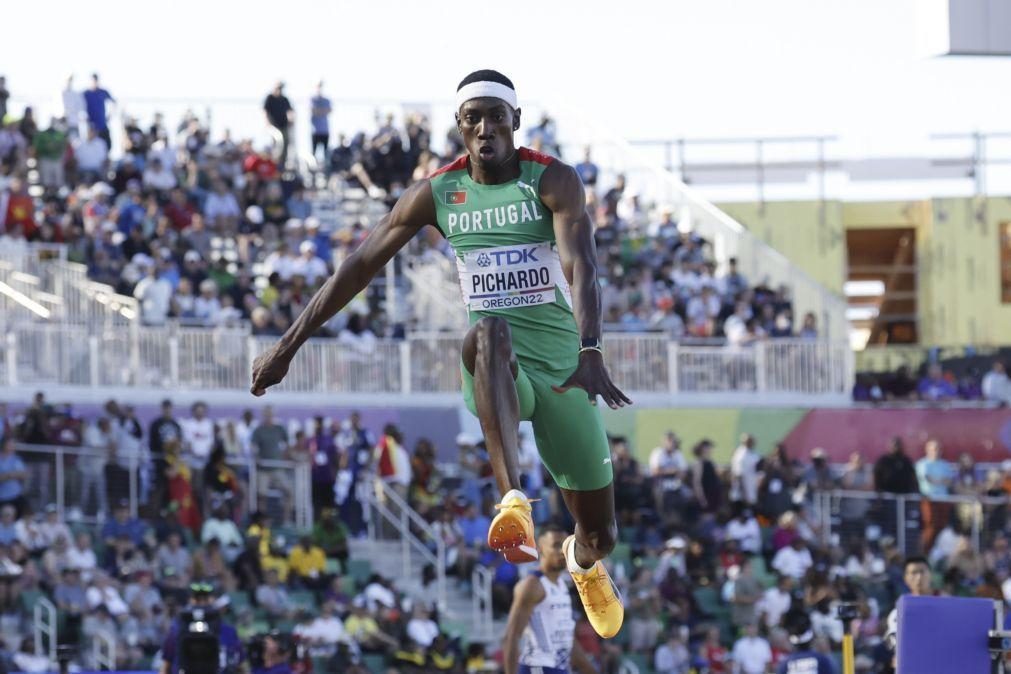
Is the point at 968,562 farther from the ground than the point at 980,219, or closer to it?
closer to it

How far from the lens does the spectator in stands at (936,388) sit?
31469mm

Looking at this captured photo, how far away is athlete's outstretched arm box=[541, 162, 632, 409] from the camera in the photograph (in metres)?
9.70

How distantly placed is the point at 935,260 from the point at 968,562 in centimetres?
1682

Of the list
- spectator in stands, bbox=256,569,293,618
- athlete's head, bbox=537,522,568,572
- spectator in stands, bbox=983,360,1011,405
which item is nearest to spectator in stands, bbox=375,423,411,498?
spectator in stands, bbox=256,569,293,618

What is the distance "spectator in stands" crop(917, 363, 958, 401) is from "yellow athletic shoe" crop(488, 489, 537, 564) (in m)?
22.2

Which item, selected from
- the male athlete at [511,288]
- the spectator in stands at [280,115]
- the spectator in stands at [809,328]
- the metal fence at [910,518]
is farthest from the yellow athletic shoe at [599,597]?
the spectator in stands at [280,115]

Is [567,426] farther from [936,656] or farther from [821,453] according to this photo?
[821,453]

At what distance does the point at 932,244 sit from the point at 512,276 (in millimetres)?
32183

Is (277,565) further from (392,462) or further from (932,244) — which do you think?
(932,244)

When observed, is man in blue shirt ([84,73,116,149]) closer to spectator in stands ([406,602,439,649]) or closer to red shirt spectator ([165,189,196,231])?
red shirt spectator ([165,189,196,231])

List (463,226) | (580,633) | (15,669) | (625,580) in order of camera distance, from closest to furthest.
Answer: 1. (463,226)
2. (15,669)
3. (580,633)
4. (625,580)

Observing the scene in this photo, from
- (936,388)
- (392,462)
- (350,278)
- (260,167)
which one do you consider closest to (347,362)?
(392,462)

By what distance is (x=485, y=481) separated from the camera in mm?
25125

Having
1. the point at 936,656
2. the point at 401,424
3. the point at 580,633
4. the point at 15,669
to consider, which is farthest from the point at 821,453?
the point at 936,656
